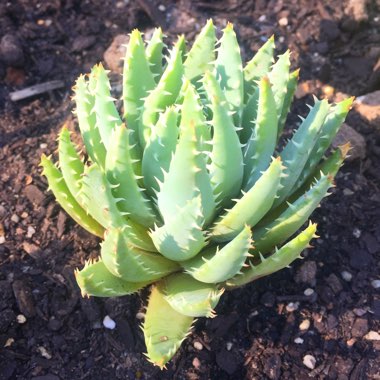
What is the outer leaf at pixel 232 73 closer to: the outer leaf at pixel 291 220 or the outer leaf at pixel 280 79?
the outer leaf at pixel 280 79

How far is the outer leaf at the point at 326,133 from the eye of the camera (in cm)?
192

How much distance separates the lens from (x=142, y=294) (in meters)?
2.18

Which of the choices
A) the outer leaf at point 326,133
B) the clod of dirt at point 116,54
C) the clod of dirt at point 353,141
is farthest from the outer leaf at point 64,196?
the clod of dirt at point 353,141

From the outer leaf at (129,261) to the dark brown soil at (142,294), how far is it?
0.98ft

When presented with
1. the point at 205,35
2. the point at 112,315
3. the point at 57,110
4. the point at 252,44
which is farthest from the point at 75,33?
the point at 112,315

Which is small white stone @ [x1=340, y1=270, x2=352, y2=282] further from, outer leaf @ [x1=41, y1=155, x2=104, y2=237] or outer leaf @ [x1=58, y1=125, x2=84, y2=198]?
outer leaf @ [x1=58, y1=125, x2=84, y2=198]

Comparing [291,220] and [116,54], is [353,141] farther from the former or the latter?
[116,54]

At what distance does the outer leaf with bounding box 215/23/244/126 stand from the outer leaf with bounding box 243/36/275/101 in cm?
14

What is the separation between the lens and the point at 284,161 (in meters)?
1.86

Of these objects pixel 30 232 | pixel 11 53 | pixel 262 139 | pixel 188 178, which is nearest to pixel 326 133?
pixel 262 139

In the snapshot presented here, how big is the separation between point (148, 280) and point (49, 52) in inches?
65.4

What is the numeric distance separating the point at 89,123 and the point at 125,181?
0.31 m

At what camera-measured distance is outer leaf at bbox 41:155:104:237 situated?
6.26ft

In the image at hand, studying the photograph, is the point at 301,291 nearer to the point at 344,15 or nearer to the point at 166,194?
the point at 166,194
